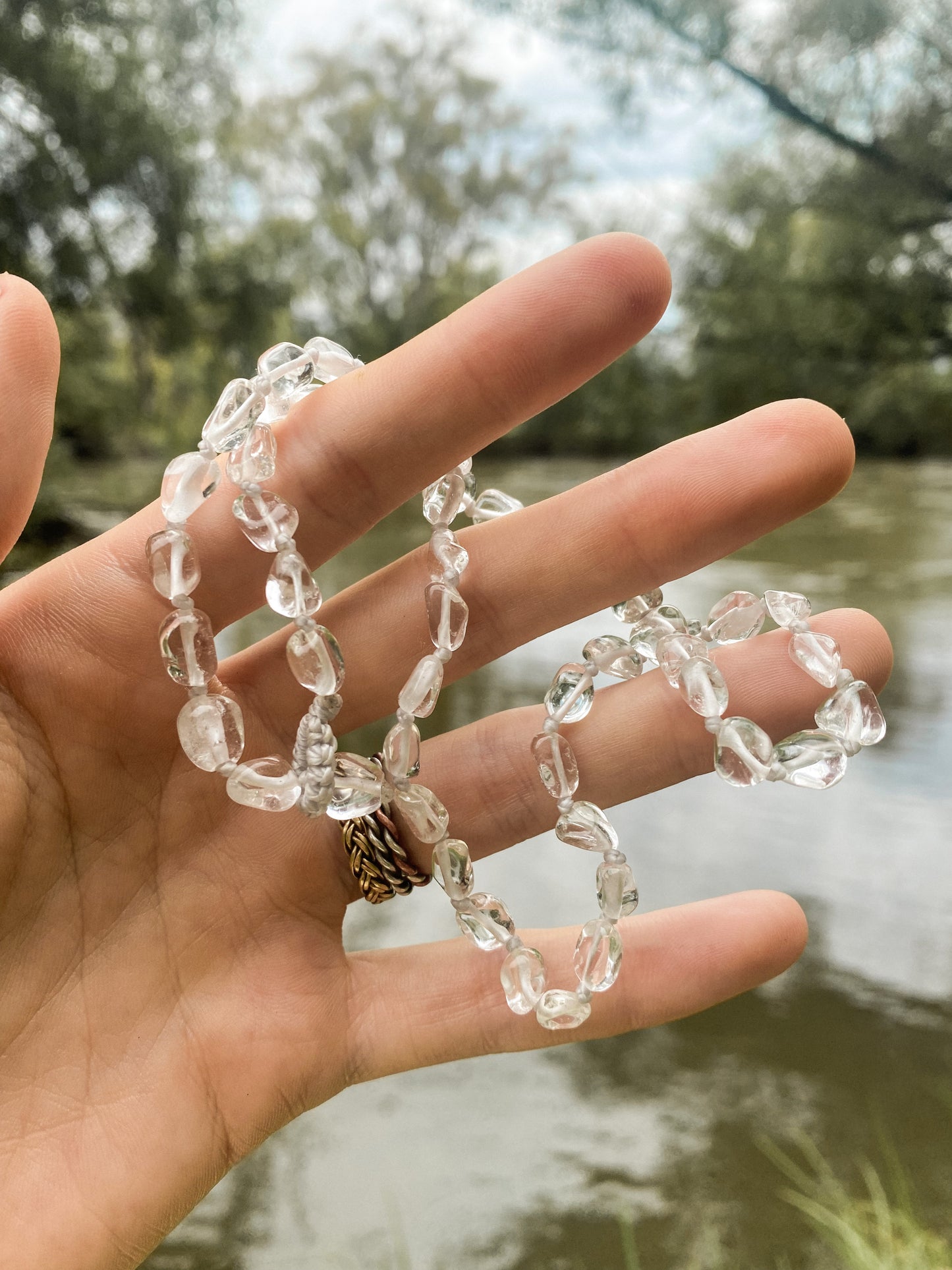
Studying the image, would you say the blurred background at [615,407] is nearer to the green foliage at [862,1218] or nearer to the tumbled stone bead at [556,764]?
the green foliage at [862,1218]

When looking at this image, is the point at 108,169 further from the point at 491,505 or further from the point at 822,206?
the point at 822,206

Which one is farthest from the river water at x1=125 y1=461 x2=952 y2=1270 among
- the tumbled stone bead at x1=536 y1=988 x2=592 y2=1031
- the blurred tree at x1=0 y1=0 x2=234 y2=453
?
the blurred tree at x1=0 y1=0 x2=234 y2=453

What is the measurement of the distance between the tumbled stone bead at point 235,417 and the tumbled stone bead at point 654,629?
0.66 ft

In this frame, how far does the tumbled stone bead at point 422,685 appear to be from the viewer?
404mm

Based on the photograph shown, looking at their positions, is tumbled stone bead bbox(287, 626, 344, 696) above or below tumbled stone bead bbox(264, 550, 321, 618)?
below

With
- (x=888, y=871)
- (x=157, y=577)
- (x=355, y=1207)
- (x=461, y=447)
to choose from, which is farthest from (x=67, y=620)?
(x=888, y=871)

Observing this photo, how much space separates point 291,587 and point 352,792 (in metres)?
0.09

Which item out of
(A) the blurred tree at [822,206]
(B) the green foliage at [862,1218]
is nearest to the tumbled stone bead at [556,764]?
(B) the green foliage at [862,1218]

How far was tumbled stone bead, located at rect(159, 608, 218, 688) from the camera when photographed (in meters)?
0.38

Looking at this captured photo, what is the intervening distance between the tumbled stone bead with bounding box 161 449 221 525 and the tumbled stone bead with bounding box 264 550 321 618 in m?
0.04

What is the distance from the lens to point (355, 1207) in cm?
46

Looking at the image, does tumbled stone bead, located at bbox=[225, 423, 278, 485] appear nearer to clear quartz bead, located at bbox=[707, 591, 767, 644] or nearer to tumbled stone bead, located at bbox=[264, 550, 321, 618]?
tumbled stone bead, located at bbox=[264, 550, 321, 618]

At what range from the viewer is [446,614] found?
395mm

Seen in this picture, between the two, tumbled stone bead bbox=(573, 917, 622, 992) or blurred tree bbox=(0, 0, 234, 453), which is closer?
tumbled stone bead bbox=(573, 917, 622, 992)
